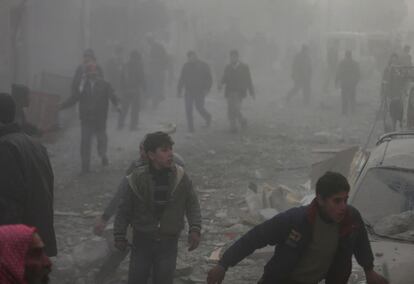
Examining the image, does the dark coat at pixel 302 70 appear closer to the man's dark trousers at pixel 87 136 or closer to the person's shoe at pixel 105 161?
the person's shoe at pixel 105 161

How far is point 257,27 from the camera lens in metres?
39.6

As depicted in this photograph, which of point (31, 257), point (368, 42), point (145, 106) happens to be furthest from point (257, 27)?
point (31, 257)

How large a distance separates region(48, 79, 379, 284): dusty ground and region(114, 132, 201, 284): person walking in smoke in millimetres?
1412

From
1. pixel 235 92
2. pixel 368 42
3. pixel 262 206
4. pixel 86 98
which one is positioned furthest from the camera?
pixel 368 42

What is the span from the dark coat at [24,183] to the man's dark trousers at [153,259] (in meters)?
0.62

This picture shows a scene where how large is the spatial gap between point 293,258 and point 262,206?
14.9ft

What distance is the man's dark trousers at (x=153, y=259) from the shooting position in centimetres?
465

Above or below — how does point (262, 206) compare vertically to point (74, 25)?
below

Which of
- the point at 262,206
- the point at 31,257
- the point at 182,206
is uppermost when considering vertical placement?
the point at 31,257

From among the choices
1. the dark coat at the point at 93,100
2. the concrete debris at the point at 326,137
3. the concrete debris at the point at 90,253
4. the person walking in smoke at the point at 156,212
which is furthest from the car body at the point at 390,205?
the concrete debris at the point at 326,137

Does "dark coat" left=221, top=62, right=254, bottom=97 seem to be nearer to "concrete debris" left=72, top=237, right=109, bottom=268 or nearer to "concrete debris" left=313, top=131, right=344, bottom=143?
"concrete debris" left=313, top=131, right=344, bottom=143

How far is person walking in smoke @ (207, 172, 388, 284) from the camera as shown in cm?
349

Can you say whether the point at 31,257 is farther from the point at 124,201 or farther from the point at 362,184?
the point at 362,184

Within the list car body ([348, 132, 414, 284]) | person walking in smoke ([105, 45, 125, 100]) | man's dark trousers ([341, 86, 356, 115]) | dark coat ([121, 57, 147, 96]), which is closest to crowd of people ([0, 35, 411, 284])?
car body ([348, 132, 414, 284])
